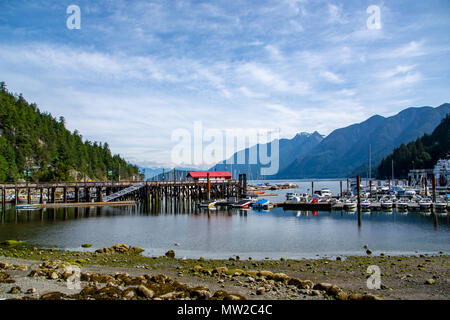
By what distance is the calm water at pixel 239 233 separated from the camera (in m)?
34.3

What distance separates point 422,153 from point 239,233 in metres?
152

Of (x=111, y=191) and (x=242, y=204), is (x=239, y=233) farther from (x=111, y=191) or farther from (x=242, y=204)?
(x=111, y=191)

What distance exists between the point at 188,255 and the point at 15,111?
114948mm

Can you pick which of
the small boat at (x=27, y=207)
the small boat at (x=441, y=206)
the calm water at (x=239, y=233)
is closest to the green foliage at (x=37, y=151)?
the small boat at (x=27, y=207)

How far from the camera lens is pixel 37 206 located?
7212 cm

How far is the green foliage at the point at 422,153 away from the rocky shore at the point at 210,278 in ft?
477

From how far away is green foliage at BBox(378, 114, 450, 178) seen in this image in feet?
516

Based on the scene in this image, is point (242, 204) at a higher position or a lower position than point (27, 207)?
lower

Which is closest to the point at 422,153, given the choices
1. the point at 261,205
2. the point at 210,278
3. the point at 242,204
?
the point at 261,205

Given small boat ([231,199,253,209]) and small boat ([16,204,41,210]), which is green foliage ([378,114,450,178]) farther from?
small boat ([16,204,41,210])

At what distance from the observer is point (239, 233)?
44.9 metres

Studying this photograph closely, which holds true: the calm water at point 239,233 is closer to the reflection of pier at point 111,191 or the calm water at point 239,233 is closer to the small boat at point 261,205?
the small boat at point 261,205
